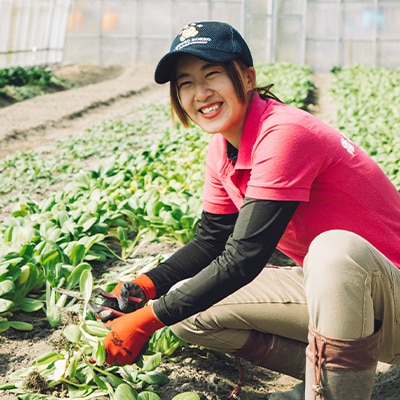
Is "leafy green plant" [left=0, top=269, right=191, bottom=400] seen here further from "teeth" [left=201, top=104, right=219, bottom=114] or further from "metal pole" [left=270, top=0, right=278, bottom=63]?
"metal pole" [left=270, top=0, right=278, bottom=63]

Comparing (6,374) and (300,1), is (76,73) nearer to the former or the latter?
(300,1)

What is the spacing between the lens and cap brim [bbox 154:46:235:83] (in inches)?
94.4

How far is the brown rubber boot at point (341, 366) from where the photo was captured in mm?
2176

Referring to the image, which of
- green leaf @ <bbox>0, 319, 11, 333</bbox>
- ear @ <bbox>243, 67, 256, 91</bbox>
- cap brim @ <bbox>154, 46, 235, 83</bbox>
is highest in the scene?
cap brim @ <bbox>154, 46, 235, 83</bbox>

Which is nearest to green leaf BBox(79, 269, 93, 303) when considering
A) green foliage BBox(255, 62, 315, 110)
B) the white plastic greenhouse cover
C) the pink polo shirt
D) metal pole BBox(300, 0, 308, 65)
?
the pink polo shirt

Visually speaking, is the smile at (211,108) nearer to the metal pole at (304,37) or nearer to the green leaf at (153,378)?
the green leaf at (153,378)

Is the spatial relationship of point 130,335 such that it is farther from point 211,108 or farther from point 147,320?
point 211,108

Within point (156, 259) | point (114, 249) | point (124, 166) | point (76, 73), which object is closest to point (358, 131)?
point (124, 166)

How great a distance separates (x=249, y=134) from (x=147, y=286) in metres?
0.78

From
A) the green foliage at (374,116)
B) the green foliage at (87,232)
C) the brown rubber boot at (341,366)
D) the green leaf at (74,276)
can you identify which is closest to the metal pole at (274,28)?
the green foliage at (374,116)

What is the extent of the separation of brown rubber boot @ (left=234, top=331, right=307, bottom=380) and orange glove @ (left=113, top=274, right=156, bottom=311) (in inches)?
16.7

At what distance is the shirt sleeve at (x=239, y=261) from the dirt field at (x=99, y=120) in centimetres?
47

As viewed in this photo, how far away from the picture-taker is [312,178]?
236cm

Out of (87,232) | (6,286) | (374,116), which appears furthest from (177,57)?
(374,116)
